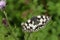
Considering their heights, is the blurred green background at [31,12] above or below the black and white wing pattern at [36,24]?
above

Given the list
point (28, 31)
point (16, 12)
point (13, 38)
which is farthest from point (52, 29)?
point (28, 31)

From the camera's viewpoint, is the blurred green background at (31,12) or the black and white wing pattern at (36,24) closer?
the black and white wing pattern at (36,24)

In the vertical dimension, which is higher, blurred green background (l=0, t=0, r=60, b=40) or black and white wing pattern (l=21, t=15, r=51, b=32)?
blurred green background (l=0, t=0, r=60, b=40)

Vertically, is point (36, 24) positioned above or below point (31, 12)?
below

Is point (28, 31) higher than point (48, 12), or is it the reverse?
point (48, 12)

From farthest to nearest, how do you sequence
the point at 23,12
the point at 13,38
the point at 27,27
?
the point at 23,12 < the point at 13,38 < the point at 27,27

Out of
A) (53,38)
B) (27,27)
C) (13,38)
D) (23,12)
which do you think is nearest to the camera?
(27,27)

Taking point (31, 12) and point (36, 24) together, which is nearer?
point (36, 24)

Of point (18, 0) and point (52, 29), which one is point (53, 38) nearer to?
point (52, 29)

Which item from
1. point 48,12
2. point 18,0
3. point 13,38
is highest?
point 18,0

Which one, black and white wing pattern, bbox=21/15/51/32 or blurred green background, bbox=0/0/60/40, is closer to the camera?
black and white wing pattern, bbox=21/15/51/32

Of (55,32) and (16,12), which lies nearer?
(55,32)
